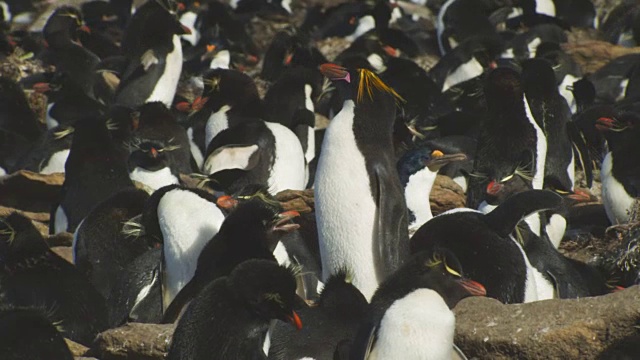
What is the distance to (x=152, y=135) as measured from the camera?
10.7 m

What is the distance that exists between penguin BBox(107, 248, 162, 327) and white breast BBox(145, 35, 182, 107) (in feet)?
18.5

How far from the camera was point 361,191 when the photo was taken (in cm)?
746

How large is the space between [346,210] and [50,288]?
5.56 ft

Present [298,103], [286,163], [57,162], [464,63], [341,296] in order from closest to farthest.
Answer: [341,296] < [286,163] < [57,162] < [298,103] < [464,63]

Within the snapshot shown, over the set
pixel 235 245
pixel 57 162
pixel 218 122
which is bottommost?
pixel 57 162

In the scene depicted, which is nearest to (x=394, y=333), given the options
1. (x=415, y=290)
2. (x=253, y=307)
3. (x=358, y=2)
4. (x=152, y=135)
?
(x=415, y=290)

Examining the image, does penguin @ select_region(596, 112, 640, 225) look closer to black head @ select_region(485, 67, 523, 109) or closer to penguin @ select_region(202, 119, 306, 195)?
black head @ select_region(485, 67, 523, 109)

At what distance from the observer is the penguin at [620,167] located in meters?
8.72

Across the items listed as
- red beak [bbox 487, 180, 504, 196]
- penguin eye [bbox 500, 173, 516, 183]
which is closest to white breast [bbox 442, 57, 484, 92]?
penguin eye [bbox 500, 173, 516, 183]

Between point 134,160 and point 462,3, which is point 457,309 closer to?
point 134,160

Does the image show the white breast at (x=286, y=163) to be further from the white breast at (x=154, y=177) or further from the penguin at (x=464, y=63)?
the penguin at (x=464, y=63)

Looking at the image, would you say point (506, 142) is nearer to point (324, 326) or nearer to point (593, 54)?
point (324, 326)

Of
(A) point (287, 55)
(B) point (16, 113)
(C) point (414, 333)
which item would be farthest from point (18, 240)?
(A) point (287, 55)

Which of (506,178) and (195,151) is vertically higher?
(506,178)
